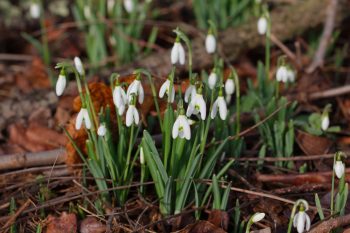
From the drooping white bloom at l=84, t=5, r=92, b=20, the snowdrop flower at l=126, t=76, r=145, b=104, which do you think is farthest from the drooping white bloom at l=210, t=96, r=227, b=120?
the drooping white bloom at l=84, t=5, r=92, b=20

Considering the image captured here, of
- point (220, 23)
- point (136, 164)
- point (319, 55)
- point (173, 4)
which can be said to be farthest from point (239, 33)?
point (136, 164)

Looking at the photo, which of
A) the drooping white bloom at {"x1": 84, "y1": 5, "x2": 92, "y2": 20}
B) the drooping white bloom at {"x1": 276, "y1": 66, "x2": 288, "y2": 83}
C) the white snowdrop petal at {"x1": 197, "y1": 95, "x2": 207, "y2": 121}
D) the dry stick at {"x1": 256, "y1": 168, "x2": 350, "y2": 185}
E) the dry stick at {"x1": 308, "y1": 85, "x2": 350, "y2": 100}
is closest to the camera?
the white snowdrop petal at {"x1": 197, "y1": 95, "x2": 207, "y2": 121}

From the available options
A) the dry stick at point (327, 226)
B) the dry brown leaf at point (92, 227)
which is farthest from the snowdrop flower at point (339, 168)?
the dry brown leaf at point (92, 227)

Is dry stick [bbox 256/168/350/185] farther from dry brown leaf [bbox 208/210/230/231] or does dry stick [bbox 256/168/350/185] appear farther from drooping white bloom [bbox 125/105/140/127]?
drooping white bloom [bbox 125/105/140/127]

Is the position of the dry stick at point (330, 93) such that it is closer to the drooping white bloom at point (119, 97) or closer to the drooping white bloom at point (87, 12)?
the drooping white bloom at point (119, 97)

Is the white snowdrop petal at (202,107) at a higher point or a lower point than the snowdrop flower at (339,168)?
higher

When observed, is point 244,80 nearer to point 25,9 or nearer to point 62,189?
point 62,189

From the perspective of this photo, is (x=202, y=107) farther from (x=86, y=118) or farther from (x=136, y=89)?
(x=86, y=118)
